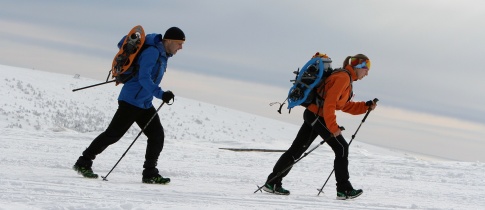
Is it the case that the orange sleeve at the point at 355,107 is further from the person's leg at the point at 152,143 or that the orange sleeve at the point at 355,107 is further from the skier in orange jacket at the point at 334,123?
the person's leg at the point at 152,143

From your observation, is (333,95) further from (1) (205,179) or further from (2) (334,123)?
(1) (205,179)

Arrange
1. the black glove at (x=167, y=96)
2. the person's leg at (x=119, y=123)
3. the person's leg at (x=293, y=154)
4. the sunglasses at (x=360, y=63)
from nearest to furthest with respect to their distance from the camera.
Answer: the black glove at (x=167, y=96), the sunglasses at (x=360, y=63), the person's leg at (x=119, y=123), the person's leg at (x=293, y=154)

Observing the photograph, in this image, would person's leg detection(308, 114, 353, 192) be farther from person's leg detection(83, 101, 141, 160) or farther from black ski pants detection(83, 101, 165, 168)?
person's leg detection(83, 101, 141, 160)

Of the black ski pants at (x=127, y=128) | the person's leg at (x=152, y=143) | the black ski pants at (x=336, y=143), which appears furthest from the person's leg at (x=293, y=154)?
the black ski pants at (x=127, y=128)

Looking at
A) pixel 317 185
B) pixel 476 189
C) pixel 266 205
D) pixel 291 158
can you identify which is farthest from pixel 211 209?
pixel 476 189

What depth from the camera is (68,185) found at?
5.55 m

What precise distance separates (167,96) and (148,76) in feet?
1.08

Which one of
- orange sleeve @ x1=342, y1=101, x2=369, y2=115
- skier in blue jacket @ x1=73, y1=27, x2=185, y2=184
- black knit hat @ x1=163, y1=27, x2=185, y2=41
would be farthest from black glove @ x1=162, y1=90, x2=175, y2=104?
orange sleeve @ x1=342, y1=101, x2=369, y2=115

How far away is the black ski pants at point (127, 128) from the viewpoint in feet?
21.1

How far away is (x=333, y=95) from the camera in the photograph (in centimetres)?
603

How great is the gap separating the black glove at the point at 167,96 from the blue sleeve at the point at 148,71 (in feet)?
0.22

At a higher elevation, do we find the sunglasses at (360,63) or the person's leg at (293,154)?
the sunglasses at (360,63)

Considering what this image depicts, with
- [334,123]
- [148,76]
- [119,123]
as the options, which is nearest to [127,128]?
[119,123]

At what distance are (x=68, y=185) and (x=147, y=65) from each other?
1.52 m
